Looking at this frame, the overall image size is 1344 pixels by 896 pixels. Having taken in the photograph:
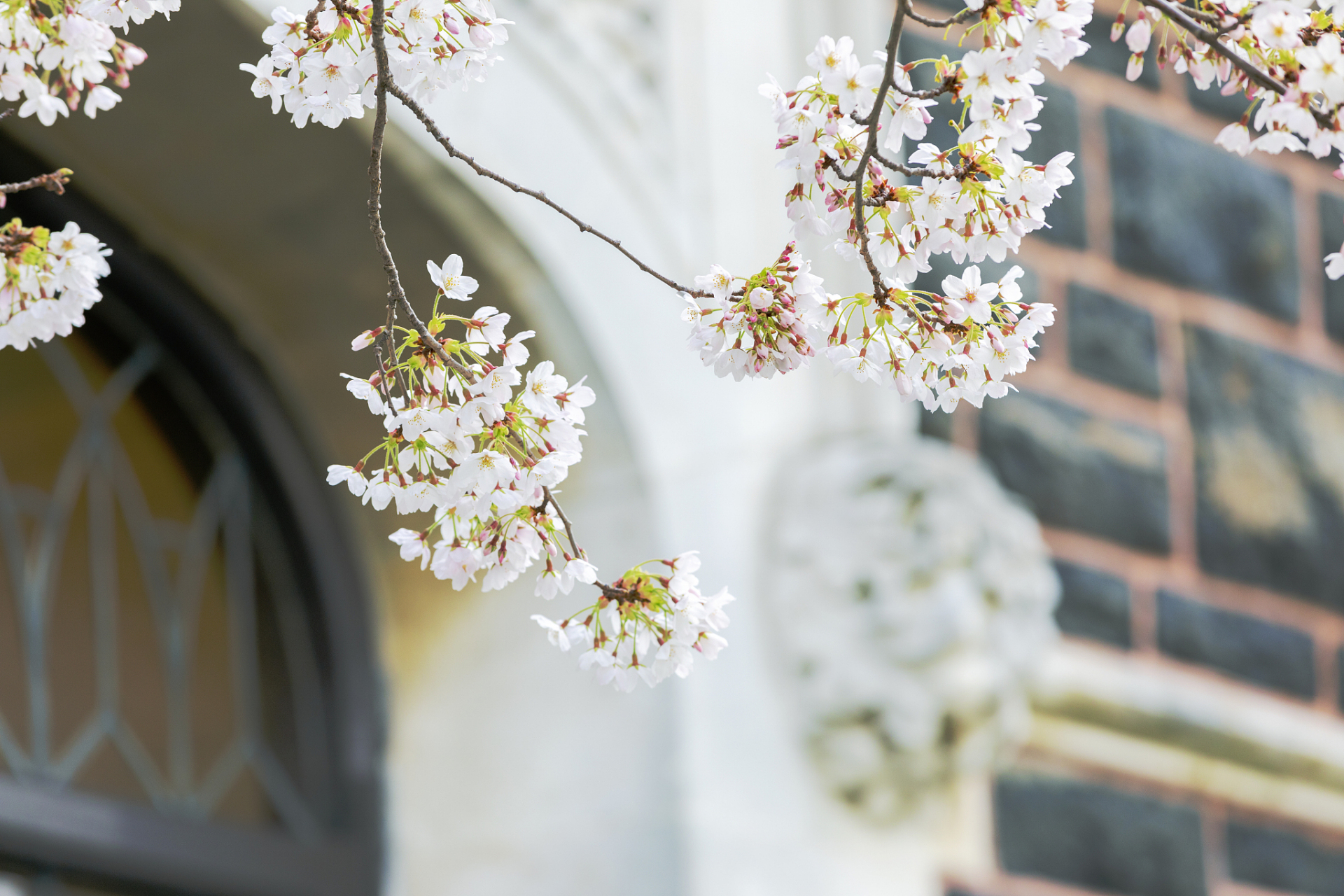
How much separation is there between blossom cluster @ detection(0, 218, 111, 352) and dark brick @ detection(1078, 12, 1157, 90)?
2.15 m

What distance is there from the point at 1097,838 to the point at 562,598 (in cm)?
91

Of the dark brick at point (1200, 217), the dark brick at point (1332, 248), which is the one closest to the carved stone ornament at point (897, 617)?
the dark brick at point (1200, 217)

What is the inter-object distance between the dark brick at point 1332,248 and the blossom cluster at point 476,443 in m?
2.56

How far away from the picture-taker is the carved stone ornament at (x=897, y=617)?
2.20 metres

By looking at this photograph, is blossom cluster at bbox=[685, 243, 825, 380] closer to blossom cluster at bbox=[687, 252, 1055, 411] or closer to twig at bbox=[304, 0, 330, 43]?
blossom cluster at bbox=[687, 252, 1055, 411]

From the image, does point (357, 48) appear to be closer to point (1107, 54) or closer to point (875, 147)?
point (875, 147)

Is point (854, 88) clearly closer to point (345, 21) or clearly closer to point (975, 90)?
point (975, 90)

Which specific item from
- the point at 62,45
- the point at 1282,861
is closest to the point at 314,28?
the point at 62,45

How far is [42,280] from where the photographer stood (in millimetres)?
943

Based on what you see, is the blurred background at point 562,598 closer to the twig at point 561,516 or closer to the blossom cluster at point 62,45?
the blossom cluster at point 62,45

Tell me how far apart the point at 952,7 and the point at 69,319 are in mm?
1926

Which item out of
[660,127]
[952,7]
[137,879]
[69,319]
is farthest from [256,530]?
[69,319]

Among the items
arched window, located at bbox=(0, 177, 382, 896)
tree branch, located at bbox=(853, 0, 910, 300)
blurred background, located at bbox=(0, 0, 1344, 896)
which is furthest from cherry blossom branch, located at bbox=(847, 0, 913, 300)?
arched window, located at bbox=(0, 177, 382, 896)

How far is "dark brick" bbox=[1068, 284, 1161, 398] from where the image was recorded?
269 centimetres
